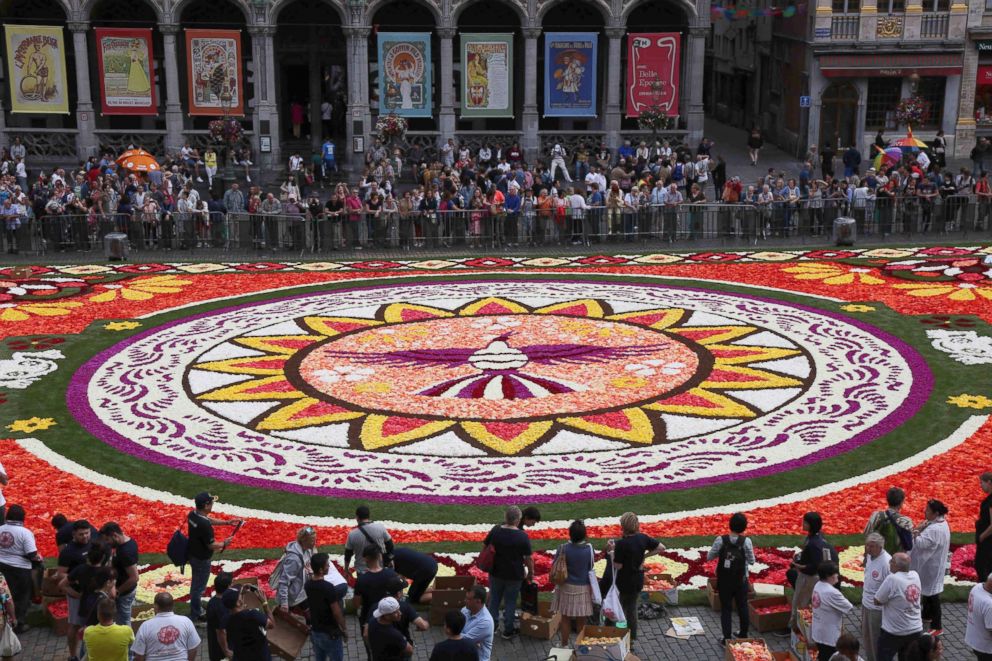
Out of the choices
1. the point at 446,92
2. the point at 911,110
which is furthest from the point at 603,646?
the point at 911,110

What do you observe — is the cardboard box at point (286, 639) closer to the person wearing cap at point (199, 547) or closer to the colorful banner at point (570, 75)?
the person wearing cap at point (199, 547)

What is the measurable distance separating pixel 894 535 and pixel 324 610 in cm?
581

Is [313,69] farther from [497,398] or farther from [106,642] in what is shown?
[106,642]

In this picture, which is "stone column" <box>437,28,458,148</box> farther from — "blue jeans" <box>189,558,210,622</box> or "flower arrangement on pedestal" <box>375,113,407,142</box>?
"blue jeans" <box>189,558,210,622</box>

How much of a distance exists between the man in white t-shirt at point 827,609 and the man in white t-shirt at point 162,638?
5.68 m

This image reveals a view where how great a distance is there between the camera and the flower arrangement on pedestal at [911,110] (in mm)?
44750

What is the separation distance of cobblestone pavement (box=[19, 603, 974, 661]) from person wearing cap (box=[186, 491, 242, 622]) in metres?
0.57

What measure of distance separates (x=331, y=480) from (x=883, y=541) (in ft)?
25.6

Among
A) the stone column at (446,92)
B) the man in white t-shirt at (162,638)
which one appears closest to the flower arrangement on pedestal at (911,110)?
the stone column at (446,92)

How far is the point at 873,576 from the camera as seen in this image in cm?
1229

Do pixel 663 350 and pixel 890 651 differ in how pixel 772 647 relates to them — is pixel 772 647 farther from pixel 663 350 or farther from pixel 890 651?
pixel 663 350

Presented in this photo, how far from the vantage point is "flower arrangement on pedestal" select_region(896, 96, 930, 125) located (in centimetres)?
4475

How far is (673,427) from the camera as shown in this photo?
765 inches

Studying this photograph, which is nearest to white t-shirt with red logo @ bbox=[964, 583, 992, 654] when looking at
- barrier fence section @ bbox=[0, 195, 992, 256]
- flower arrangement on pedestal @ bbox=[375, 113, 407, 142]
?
barrier fence section @ bbox=[0, 195, 992, 256]
